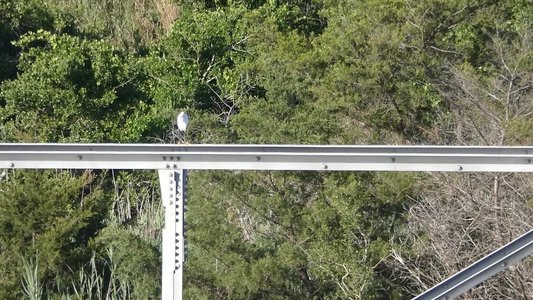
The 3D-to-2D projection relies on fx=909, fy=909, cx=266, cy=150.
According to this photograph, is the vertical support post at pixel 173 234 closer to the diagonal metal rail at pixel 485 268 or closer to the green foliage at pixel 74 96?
the diagonal metal rail at pixel 485 268

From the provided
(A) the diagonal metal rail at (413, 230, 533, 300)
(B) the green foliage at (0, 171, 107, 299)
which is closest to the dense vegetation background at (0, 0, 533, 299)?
(B) the green foliage at (0, 171, 107, 299)

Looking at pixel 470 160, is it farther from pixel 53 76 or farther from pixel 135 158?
pixel 53 76

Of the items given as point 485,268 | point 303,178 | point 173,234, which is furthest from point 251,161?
point 303,178

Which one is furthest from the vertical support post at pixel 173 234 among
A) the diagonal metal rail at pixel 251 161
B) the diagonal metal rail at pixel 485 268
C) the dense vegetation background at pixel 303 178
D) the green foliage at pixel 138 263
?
the green foliage at pixel 138 263

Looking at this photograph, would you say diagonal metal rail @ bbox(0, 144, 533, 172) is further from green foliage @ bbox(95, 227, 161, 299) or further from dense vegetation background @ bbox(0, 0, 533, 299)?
green foliage @ bbox(95, 227, 161, 299)

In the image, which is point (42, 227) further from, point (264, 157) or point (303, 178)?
point (264, 157)

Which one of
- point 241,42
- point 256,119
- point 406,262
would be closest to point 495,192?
point 406,262

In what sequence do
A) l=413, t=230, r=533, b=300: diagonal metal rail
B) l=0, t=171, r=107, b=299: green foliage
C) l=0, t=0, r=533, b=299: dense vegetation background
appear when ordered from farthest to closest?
l=0, t=171, r=107, b=299: green foliage < l=0, t=0, r=533, b=299: dense vegetation background < l=413, t=230, r=533, b=300: diagonal metal rail
